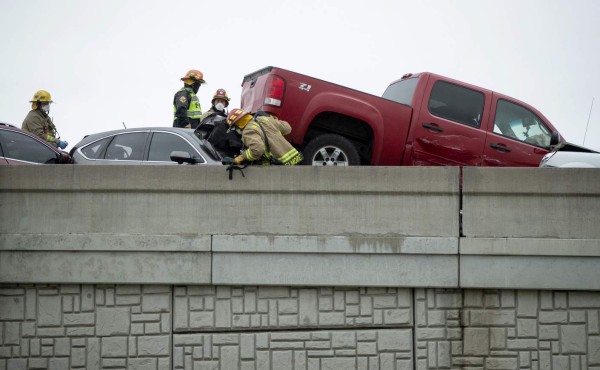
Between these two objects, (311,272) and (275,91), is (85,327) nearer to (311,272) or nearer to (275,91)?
(311,272)

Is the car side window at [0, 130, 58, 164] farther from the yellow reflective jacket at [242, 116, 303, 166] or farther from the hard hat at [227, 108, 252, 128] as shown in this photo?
the yellow reflective jacket at [242, 116, 303, 166]

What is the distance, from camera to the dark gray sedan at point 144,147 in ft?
41.7

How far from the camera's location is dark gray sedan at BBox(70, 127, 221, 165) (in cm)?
1270

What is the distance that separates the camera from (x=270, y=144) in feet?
38.5

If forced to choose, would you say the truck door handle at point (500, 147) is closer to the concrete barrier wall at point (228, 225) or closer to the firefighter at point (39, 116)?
the concrete barrier wall at point (228, 225)

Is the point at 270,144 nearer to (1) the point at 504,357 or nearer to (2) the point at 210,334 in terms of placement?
(2) the point at 210,334

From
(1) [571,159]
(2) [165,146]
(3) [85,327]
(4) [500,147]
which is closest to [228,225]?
(3) [85,327]

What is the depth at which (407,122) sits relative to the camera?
1354 cm

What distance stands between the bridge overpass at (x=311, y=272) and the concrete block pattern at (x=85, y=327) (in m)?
0.02

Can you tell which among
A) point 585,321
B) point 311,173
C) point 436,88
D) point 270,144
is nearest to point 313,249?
point 311,173

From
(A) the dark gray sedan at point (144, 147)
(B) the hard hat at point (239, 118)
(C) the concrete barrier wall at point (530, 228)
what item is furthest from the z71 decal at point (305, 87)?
(C) the concrete barrier wall at point (530, 228)

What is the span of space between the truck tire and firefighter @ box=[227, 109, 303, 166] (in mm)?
1109

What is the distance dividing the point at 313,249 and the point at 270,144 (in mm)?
1682

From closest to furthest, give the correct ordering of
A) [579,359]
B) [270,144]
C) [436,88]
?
→ 1. [579,359]
2. [270,144]
3. [436,88]
